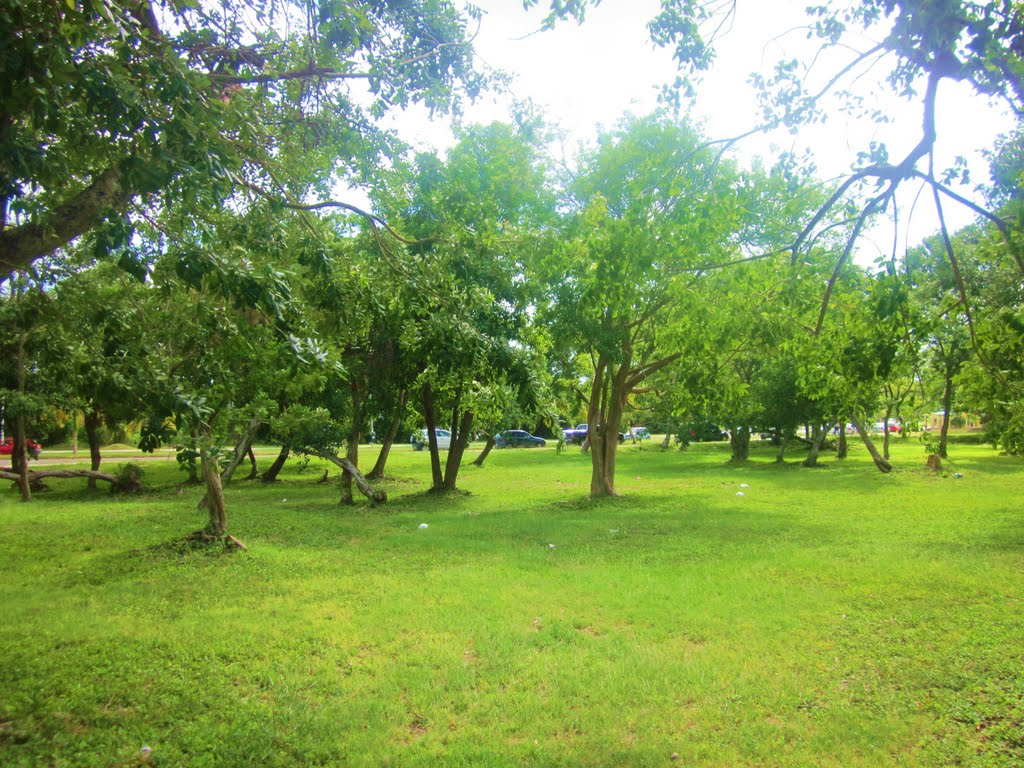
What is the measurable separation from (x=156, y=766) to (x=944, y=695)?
5.24 meters

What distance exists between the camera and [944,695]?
480cm

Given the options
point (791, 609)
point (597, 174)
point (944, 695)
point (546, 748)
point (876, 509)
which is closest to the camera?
point (546, 748)

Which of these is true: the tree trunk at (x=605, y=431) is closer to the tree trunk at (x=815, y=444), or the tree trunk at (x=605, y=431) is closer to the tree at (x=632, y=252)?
the tree at (x=632, y=252)

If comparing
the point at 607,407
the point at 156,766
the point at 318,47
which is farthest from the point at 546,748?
the point at 607,407

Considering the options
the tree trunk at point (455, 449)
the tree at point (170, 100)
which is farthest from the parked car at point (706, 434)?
the tree at point (170, 100)

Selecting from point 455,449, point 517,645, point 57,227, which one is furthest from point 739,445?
point 57,227

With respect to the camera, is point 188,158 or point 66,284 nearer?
point 188,158

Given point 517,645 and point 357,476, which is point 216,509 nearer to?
point 357,476

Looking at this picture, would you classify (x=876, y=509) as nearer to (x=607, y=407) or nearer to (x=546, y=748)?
(x=607, y=407)

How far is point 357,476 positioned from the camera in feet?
49.6

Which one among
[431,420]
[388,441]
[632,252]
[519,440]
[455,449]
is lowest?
[519,440]

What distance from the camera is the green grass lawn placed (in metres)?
4.12

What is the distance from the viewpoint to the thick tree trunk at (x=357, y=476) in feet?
47.5

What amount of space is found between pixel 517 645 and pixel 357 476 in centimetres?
999
